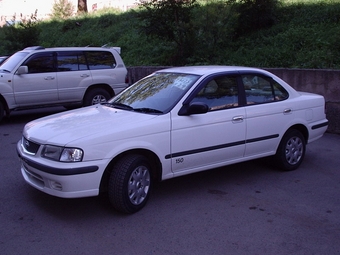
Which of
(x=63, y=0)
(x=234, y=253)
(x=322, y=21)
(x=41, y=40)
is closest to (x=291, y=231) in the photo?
(x=234, y=253)

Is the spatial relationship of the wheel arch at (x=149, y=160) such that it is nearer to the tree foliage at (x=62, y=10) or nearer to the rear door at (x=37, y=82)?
the rear door at (x=37, y=82)

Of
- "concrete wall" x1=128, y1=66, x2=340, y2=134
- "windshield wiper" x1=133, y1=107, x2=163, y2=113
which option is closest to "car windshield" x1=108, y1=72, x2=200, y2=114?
"windshield wiper" x1=133, y1=107, x2=163, y2=113

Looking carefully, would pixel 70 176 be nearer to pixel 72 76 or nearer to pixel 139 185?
pixel 139 185

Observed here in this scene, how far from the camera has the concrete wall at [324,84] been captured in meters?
9.23

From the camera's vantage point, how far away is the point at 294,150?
22.4ft

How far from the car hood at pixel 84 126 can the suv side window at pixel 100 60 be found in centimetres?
603

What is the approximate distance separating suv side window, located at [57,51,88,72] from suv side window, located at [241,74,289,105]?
6177 mm

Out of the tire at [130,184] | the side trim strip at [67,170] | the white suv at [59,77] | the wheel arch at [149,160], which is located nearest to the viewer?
the side trim strip at [67,170]

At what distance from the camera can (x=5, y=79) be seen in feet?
34.3

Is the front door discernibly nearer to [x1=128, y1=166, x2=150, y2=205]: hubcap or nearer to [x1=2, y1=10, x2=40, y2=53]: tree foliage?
[x1=128, y1=166, x2=150, y2=205]: hubcap

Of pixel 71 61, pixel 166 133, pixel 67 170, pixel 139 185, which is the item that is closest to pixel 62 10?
pixel 71 61

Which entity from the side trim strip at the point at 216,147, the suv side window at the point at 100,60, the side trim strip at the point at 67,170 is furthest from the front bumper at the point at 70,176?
the suv side window at the point at 100,60

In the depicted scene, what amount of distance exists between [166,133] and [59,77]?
6549 millimetres

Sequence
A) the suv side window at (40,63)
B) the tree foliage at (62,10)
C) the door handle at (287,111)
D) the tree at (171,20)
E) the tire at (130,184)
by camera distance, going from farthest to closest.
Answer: the tree foliage at (62,10) < the tree at (171,20) < the suv side window at (40,63) < the door handle at (287,111) < the tire at (130,184)
